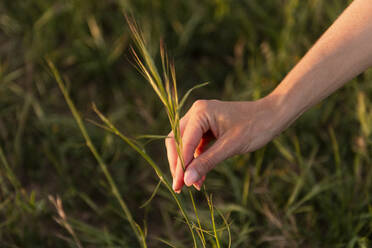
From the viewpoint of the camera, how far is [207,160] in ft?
3.03

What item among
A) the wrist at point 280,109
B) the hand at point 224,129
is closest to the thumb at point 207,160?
the hand at point 224,129

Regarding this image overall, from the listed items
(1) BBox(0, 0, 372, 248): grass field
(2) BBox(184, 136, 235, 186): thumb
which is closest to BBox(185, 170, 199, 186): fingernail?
(2) BBox(184, 136, 235, 186): thumb

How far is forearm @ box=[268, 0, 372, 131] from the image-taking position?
3.17ft

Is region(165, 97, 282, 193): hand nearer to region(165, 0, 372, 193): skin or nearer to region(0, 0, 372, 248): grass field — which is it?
region(165, 0, 372, 193): skin

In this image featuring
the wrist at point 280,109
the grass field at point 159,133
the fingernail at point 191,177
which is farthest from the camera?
the grass field at point 159,133

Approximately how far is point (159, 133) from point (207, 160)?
2.24 feet

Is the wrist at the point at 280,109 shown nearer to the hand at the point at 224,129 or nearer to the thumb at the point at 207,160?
the hand at the point at 224,129

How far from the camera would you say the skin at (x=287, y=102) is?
965 millimetres

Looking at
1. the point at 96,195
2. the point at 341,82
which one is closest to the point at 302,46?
the point at 341,82

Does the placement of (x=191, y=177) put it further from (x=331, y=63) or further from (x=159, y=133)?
(x=159, y=133)

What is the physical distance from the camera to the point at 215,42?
188 centimetres

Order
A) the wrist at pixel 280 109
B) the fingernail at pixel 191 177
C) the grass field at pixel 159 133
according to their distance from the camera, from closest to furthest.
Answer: the fingernail at pixel 191 177
the wrist at pixel 280 109
the grass field at pixel 159 133

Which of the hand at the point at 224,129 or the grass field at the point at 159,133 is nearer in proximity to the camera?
the hand at the point at 224,129

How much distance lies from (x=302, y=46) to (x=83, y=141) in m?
0.98
